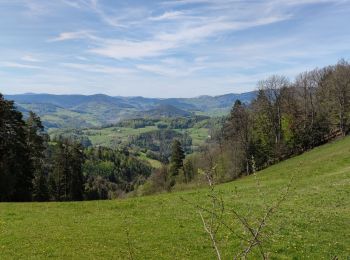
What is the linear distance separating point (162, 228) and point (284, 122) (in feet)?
→ 204

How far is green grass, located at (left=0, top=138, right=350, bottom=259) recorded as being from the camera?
55.7 feet

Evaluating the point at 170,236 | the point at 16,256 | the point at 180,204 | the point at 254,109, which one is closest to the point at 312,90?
the point at 254,109

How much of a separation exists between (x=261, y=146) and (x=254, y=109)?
332 inches

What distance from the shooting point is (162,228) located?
21703 mm

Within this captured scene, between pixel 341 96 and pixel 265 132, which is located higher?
pixel 341 96

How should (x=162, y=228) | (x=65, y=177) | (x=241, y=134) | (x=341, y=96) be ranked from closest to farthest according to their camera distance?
(x=162, y=228) → (x=65, y=177) → (x=341, y=96) → (x=241, y=134)

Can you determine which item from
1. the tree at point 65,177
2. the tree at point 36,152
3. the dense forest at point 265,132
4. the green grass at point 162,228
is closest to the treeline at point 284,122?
the dense forest at point 265,132

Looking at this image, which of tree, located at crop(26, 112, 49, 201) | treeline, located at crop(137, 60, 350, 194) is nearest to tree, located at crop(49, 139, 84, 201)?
tree, located at crop(26, 112, 49, 201)

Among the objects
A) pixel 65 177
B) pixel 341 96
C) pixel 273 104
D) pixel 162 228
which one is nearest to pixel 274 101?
pixel 273 104

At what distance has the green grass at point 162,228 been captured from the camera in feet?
55.7

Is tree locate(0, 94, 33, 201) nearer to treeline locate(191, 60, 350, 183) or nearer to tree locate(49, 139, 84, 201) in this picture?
tree locate(49, 139, 84, 201)

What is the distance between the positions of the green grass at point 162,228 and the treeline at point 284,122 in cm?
4119

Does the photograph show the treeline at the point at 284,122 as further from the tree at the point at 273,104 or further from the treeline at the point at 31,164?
the treeline at the point at 31,164

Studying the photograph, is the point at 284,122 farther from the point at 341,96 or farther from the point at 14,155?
the point at 14,155
